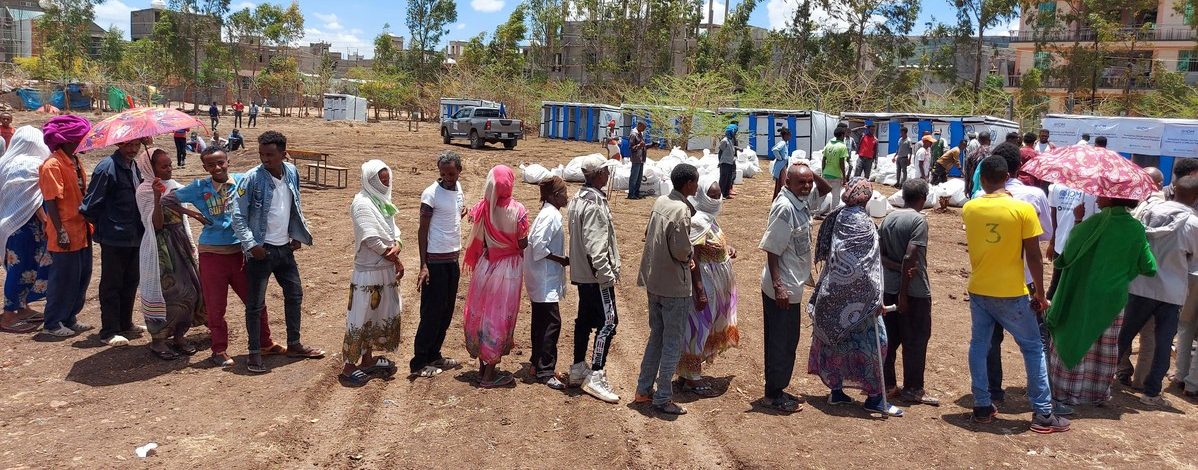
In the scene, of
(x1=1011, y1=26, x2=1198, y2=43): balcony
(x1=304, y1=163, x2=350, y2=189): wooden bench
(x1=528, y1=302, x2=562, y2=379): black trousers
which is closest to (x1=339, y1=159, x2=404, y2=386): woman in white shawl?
(x1=528, y1=302, x2=562, y2=379): black trousers

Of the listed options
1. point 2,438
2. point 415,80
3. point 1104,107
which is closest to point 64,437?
point 2,438

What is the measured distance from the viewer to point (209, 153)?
5.23 metres

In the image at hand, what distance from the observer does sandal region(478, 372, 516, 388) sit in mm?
5098

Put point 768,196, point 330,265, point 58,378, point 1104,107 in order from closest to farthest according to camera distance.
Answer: point 58,378, point 330,265, point 768,196, point 1104,107

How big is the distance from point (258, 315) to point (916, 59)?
49571mm

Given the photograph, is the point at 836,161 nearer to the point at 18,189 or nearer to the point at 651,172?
the point at 651,172

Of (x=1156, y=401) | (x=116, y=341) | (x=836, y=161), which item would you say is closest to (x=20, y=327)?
(x=116, y=341)

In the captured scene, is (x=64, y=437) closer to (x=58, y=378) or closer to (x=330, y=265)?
(x=58, y=378)

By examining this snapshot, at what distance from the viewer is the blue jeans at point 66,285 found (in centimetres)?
586

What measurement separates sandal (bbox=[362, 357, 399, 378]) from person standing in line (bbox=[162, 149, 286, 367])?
911 mm

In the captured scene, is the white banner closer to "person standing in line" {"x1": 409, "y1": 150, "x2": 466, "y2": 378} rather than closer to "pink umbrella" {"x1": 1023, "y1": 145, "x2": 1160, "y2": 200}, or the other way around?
"pink umbrella" {"x1": 1023, "y1": 145, "x2": 1160, "y2": 200}

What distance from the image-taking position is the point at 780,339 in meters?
4.80

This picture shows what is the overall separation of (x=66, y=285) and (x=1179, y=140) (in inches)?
721

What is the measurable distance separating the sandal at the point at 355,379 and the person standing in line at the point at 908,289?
3.20 meters
